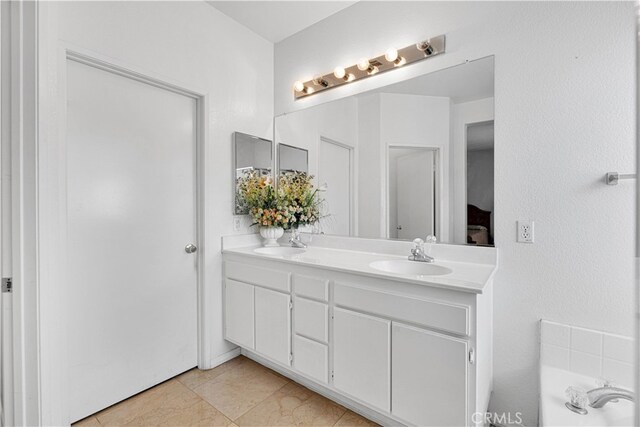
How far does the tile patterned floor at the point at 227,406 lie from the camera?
1.68 metres

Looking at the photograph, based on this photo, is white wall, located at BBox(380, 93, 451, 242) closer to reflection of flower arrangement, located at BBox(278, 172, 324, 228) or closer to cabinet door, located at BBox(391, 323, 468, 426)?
reflection of flower arrangement, located at BBox(278, 172, 324, 228)

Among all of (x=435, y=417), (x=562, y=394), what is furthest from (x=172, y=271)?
(x=562, y=394)

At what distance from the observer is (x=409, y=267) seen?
5.96 feet

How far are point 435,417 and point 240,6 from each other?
2.75 meters

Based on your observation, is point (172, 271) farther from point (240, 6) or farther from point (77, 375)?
point (240, 6)

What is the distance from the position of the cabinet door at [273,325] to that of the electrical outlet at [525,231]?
1.33 m

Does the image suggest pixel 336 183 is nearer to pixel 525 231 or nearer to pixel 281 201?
pixel 281 201

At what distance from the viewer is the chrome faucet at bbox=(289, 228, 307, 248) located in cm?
240

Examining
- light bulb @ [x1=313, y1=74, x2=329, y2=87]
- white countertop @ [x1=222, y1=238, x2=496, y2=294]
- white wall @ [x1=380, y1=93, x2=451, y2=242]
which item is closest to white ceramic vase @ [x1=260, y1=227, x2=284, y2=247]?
white countertop @ [x1=222, y1=238, x2=496, y2=294]

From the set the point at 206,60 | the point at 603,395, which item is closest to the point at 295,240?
the point at 206,60

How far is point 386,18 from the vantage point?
2033 mm

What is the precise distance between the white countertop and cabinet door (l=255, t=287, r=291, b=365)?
0.84 feet

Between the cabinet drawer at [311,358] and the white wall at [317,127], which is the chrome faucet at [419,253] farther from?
the white wall at [317,127]

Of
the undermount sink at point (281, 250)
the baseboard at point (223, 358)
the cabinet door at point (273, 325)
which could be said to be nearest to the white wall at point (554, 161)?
the cabinet door at point (273, 325)
